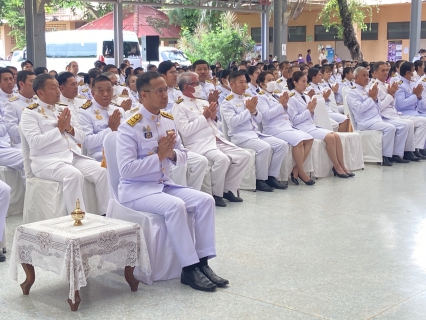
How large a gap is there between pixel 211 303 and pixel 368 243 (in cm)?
168

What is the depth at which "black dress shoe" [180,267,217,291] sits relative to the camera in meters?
3.86

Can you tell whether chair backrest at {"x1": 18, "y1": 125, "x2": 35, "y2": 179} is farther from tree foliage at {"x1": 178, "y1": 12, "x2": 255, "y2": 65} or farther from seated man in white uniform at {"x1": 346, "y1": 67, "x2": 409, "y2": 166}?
tree foliage at {"x1": 178, "y1": 12, "x2": 255, "y2": 65}

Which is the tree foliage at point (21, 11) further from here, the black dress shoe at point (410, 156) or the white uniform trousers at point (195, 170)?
the white uniform trousers at point (195, 170)

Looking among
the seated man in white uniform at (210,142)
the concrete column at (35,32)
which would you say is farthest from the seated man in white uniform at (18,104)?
the concrete column at (35,32)

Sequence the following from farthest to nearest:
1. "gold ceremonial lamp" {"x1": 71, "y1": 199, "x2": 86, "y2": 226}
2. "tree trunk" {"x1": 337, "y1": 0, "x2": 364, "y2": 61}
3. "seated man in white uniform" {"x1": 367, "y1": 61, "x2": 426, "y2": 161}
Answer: "tree trunk" {"x1": 337, "y1": 0, "x2": 364, "y2": 61} < "seated man in white uniform" {"x1": 367, "y1": 61, "x2": 426, "y2": 161} < "gold ceremonial lamp" {"x1": 71, "y1": 199, "x2": 86, "y2": 226}

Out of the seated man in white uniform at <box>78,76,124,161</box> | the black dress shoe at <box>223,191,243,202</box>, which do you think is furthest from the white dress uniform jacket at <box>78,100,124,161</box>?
the black dress shoe at <box>223,191,243,202</box>

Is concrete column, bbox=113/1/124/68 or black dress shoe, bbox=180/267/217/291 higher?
concrete column, bbox=113/1/124/68

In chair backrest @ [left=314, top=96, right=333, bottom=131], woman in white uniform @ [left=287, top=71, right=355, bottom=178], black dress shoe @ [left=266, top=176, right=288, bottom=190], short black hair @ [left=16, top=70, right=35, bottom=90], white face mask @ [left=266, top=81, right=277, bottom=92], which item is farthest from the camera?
chair backrest @ [left=314, top=96, right=333, bottom=131]

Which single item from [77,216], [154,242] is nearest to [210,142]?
[154,242]

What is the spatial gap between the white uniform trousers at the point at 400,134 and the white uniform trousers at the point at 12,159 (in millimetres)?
4937

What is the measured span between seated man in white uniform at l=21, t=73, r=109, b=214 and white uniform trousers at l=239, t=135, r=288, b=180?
200 cm

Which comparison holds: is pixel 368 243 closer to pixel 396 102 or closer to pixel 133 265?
pixel 133 265

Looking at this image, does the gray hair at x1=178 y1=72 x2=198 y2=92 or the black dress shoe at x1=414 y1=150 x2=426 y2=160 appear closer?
the gray hair at x1=178 y1=72 x2=198 y2=92

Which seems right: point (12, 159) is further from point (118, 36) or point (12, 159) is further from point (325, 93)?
point (118, 36)
